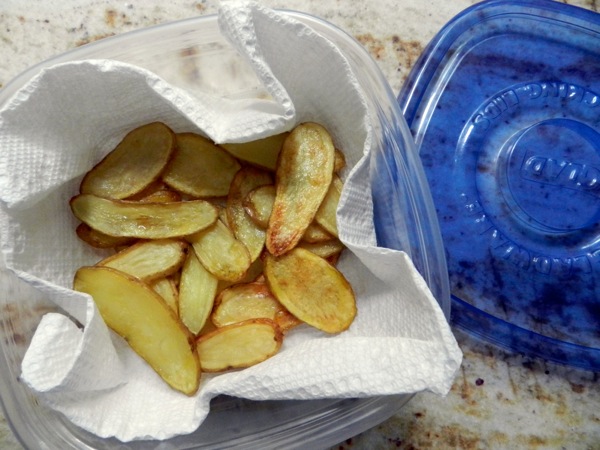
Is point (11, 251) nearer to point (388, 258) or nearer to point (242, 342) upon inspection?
point (242, 342)

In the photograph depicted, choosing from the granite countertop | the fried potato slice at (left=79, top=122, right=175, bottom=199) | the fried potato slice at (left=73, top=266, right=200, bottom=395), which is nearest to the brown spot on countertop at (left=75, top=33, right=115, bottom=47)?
the granite countertop

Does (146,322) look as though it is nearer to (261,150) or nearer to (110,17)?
(261,150)

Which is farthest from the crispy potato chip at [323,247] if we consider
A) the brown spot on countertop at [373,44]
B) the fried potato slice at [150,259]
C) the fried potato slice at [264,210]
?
the brown spot on countertop at [373,44]

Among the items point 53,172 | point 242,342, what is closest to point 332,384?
point 242,342

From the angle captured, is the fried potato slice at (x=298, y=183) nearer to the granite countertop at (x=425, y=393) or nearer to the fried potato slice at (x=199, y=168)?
the fried potato slice at (x=199, y=168)

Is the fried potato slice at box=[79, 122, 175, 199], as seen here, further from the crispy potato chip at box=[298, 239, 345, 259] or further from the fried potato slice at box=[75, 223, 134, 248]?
the crispy potato chip at box=[298, 239, 345, 259]
